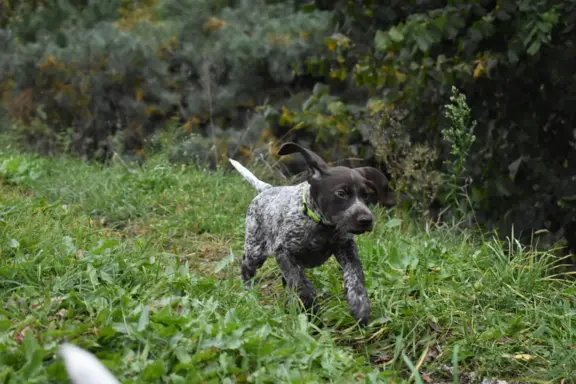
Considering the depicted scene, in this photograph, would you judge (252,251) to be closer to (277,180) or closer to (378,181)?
(378,181)

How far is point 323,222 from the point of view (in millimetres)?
4219

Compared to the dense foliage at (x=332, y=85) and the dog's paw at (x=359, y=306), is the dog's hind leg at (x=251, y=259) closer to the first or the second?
the dog's paw at (x=359, y=306)

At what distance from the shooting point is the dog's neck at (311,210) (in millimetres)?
4215

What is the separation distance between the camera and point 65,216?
5719 mm

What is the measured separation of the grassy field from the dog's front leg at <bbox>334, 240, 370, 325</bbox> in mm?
99

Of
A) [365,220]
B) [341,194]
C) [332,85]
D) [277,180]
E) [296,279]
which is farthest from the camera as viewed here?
[332,85]

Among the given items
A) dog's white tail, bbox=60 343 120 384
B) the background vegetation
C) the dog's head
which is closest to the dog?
the dog's head

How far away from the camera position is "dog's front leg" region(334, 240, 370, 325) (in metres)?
4.11

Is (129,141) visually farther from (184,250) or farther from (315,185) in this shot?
(315,185)

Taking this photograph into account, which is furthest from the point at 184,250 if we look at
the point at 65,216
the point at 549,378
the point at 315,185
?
the point at 549,378

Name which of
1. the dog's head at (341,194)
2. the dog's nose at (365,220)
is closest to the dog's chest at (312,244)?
the dog's head at (341,194)

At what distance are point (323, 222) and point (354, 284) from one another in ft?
1.22

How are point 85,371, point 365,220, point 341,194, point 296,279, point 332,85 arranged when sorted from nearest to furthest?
point 85,371, point 365,220, point 341,194, point 296,279, point 332,85

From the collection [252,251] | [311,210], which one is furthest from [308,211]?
[252,251]
